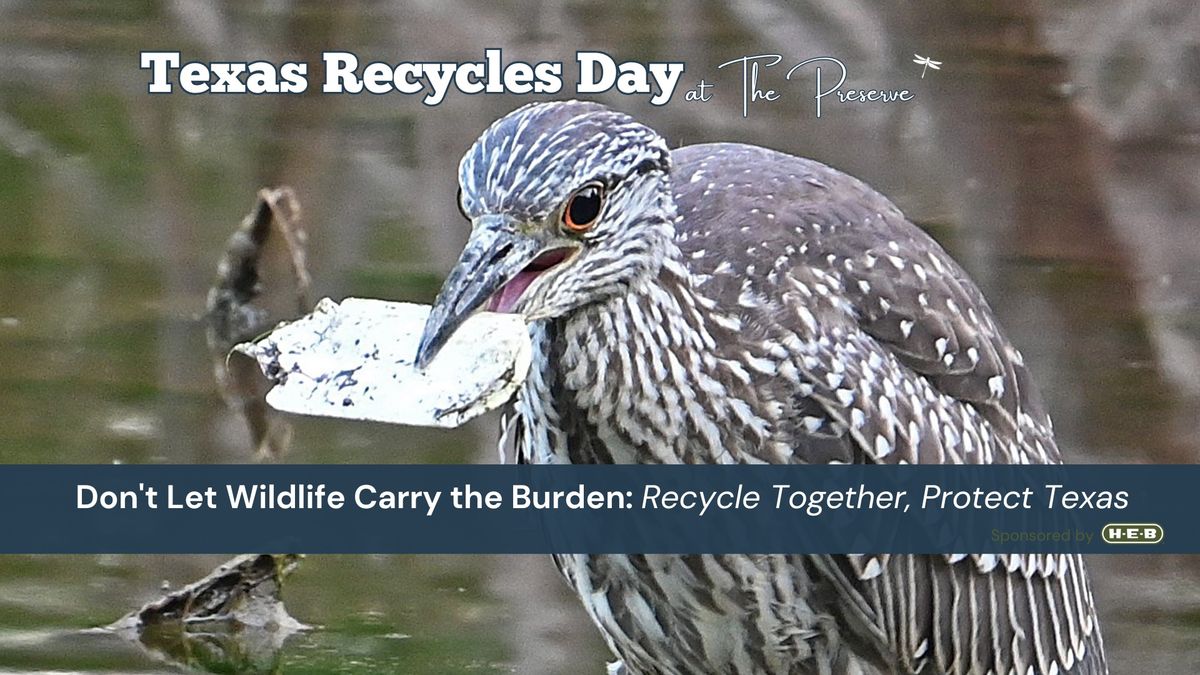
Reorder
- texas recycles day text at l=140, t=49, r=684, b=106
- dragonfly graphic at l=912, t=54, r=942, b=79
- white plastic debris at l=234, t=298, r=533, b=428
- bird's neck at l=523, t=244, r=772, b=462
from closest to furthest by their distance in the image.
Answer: white plastic debris at l=234, t=298, r=533, b=428 → bird's neck at l=523, t=244, r=772, b=462 → texas recycles day text at l=140, t=49, r=684, b=106 → dragonfly graphic at l=912, t=54, r=942, b=79

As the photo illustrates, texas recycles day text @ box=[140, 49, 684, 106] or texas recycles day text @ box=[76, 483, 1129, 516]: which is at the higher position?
texas recycles day text @ box=[140, 49, 684, 106]

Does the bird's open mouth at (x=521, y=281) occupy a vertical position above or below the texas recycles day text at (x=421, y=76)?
below

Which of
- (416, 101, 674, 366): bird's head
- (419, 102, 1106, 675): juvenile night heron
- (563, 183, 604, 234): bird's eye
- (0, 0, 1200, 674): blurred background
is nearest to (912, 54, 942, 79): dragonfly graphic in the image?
(0, 0, 1200, 674): blurred background

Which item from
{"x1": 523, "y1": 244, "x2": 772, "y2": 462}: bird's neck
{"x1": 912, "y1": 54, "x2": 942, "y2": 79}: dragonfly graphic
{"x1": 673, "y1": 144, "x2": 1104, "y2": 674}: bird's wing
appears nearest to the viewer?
{"x1": 523, "y1": 244, "x2": 772, "y2": 462}: bird's neck

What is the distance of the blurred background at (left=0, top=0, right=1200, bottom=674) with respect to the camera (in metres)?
3.40

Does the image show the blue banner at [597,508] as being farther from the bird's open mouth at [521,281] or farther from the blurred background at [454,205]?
the bird's open mouth at [521,281]

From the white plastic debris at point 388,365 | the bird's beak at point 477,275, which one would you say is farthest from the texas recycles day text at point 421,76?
the bird's beak at point 477,275

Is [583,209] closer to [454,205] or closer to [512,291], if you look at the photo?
[512,291]

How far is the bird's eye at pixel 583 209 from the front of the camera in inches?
103

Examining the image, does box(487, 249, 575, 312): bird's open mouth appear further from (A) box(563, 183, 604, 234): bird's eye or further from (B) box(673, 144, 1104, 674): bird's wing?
(B) box(673, 144, 1104, 674): bird's wing

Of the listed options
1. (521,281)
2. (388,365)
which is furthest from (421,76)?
(521,281)

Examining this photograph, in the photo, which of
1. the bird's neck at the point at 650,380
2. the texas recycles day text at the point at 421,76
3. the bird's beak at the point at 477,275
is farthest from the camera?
the texas recycles day text at the point at 421,76

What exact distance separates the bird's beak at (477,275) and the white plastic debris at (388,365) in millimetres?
31

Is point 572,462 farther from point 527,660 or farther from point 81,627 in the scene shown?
point 81,627
